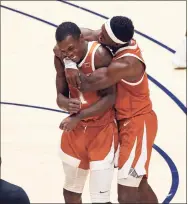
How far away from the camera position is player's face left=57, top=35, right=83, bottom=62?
4180 mm

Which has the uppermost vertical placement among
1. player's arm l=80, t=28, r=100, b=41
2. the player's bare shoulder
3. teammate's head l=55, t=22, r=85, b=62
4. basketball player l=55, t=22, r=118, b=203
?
player's arm l=80, t=28, r=100, b=41

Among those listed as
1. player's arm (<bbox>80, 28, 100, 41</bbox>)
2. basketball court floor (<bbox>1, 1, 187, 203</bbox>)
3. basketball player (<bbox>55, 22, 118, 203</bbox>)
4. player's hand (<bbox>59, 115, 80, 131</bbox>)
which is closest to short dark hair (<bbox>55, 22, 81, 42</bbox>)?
basketball player (<bbox>55, 22, 118, 203</bbox>)

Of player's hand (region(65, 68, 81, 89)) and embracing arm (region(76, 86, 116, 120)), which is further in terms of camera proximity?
embracing arm (region(76, 86, 116, 120))

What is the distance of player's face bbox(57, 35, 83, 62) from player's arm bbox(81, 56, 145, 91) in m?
0.14

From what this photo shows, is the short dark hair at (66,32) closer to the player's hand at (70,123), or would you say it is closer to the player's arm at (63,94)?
the player's arm at (63,94)

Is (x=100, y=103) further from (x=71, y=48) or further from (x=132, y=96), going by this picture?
(x=71, y=48)

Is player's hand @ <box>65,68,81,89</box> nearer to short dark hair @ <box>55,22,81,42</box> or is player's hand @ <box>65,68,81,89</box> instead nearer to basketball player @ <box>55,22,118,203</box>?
basketball player @ <box>55,22,118,203</box>

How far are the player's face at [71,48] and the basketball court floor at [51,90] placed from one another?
1.46 meters

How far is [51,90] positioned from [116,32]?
4.04 m

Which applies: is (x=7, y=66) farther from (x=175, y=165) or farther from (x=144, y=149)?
(x=144, y=149)

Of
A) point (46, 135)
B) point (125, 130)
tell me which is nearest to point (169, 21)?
point (46, 135)

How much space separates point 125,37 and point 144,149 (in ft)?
Result: 2.87

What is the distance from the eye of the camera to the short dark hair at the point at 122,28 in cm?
421

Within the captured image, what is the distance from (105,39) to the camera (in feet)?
14.1
